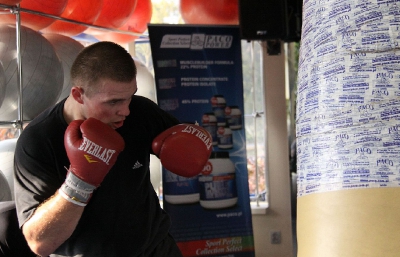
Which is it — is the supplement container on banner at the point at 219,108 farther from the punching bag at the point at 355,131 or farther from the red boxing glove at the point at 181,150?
the punching bag at the point at 355,131

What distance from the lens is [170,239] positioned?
6.33ft

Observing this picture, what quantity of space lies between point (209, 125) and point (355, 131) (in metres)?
2.84

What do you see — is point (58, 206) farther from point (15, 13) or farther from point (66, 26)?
point (66, 26)

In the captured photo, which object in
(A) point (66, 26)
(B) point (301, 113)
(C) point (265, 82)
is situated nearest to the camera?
(B) point (301, 113)

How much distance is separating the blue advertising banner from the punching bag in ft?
9.02

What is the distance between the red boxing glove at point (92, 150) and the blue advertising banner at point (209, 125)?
1948 mm

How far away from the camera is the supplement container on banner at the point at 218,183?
346 centimetres

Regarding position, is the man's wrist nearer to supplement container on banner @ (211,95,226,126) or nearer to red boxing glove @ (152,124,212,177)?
red boxing glove @ (152,124,212,177)

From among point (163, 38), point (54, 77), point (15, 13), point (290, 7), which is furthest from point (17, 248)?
point (290, 7)

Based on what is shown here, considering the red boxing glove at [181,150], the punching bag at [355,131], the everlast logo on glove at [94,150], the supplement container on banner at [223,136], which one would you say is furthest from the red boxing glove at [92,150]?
the supplement container on banner at [223,136]

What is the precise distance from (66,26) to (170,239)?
5.21 ft

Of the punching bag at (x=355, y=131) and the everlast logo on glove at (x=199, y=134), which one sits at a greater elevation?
the punching bag at (x=355, y=131)

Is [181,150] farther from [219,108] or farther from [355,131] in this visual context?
[219,108]

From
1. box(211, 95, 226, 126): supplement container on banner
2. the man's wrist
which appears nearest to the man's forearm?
the man's wrist
